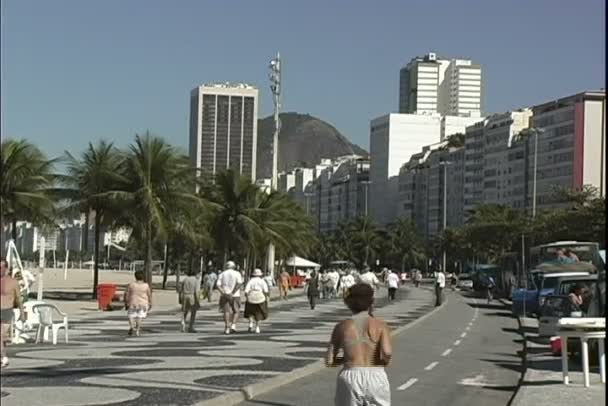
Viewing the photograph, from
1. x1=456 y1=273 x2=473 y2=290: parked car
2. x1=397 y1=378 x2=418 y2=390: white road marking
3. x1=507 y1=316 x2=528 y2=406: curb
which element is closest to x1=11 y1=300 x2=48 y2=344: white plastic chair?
x1=397 y1=378 x2=418 y2=390: white road marking

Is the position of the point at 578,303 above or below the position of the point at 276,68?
below

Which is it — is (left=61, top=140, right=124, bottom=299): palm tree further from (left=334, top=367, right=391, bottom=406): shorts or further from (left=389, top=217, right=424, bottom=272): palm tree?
(left=389, top=217, right=424, bottom=272): palm tree

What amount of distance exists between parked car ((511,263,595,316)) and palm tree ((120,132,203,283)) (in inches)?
644

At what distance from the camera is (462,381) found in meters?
18.7

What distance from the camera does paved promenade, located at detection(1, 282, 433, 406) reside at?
47.3 feet

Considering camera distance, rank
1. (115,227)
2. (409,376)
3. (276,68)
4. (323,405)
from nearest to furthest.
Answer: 1. (323,405)
2. (409,376)
3. (115,227)
4. (276,68)

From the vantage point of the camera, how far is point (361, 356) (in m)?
9.67

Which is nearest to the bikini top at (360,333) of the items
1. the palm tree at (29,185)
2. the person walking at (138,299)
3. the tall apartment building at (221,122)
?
the person walking at (138,299)

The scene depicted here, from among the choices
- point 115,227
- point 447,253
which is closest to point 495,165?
point 447,253

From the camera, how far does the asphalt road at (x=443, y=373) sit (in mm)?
15930

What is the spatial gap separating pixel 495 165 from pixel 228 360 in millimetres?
161440

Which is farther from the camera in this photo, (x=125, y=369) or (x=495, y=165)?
(x=495, y=165)

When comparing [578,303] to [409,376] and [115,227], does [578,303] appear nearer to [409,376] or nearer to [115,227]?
[409,376]

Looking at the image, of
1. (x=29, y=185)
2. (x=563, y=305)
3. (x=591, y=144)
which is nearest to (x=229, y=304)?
(x=563, y=305)
